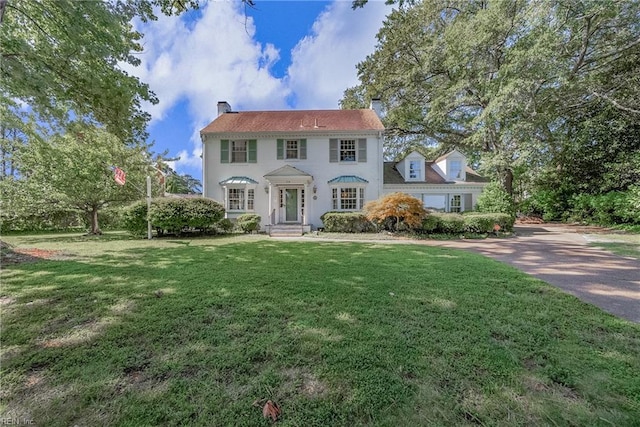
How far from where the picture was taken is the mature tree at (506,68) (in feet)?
39.5

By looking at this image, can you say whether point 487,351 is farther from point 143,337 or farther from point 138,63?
point 138,63

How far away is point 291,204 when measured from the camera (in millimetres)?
15594

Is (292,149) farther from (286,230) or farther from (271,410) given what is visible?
(271,410)

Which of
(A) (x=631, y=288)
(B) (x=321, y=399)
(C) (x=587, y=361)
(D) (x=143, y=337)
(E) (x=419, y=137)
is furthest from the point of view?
(E) (x=419, y=137)

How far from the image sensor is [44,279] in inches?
188

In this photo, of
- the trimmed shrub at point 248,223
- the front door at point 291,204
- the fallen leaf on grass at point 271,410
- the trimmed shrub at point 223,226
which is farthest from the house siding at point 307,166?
the fallen leaf on grass at point 271,410

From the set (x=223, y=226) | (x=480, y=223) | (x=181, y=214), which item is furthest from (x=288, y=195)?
(x=480, y=223)

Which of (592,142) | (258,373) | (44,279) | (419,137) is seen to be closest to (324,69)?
(419,137)

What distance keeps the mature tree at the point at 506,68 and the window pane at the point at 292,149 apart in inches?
304

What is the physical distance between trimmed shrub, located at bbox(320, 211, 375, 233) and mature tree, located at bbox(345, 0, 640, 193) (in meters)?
8.34

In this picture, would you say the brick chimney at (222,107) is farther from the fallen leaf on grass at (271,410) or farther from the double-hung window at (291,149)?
the fallen leaf on grass at (271,410)

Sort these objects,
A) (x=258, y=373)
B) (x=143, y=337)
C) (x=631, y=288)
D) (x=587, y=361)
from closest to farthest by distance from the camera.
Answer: (x=258, y=373) → (x=587, y=361) → (x=143, y=337) → (x=631, y=288)

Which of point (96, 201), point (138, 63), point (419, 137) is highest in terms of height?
point (419, 137)

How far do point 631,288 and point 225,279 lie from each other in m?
7.29
